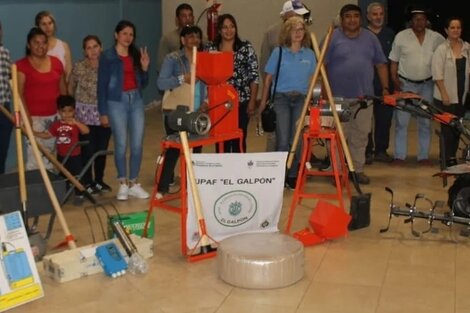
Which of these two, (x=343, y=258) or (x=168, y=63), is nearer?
(x=343, y=258)

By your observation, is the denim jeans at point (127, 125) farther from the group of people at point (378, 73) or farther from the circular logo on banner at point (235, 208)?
the circular logo on banner at point (235, 208)

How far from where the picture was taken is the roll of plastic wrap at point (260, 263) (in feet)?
14.1

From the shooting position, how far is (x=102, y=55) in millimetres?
6031

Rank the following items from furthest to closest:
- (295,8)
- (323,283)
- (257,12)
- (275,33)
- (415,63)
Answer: (257,12)
(415,63)
(275,33)
(295,8)
(323,283)

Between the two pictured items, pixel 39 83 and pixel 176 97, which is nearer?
pixel 176 97

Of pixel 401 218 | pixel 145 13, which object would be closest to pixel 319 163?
pixel 401 218

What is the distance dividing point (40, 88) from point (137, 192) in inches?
45.1

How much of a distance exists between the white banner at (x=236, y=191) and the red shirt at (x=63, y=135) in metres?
1.71

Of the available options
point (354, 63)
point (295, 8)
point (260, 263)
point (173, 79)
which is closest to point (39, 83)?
point (173, 79)

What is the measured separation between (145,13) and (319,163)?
4875 mm

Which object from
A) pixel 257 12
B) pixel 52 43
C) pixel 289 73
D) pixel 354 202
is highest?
pixel 257 12

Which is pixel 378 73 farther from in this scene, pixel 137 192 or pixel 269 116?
pixel 137 192

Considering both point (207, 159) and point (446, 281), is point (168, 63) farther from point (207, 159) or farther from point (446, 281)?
point (446, 281)

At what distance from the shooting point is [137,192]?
20.8ft
